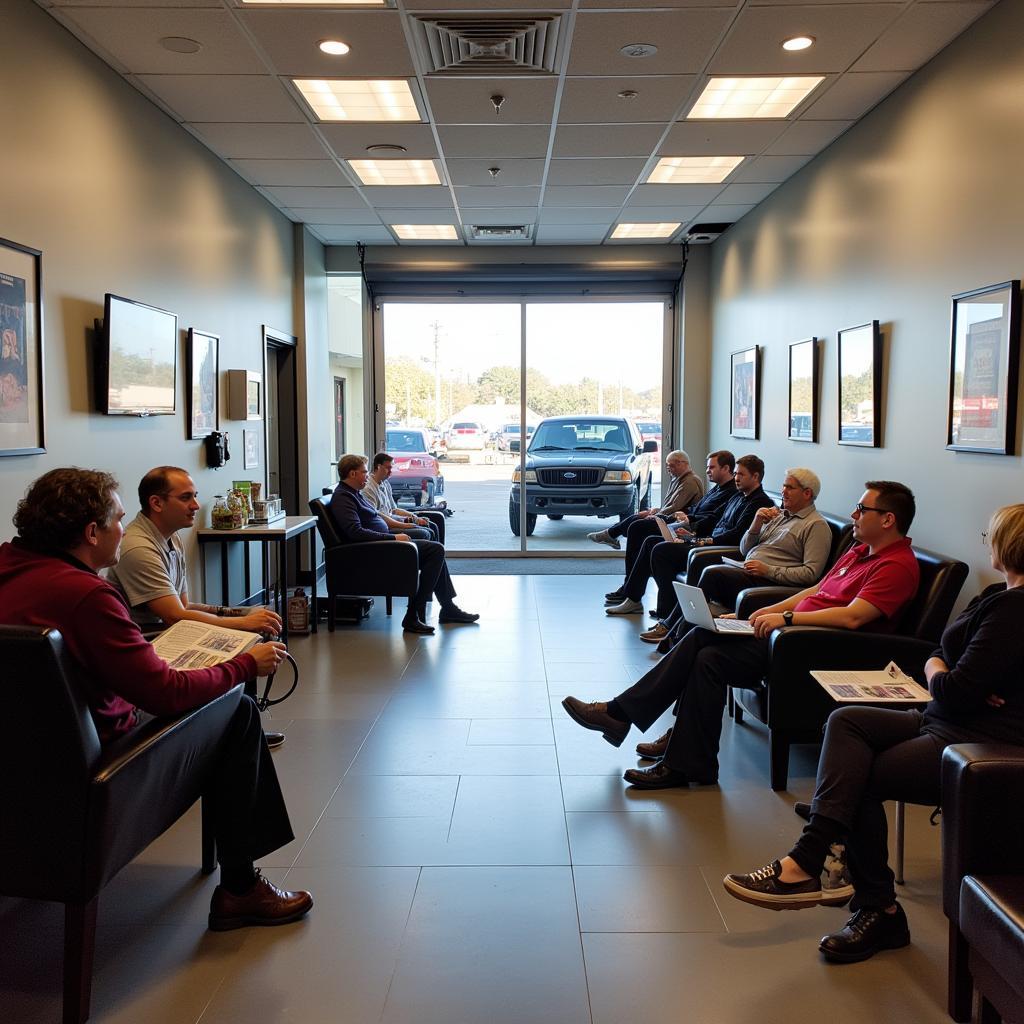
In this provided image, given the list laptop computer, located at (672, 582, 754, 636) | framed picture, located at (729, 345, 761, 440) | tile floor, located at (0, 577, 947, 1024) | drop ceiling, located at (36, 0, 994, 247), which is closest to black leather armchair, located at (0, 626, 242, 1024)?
tile floor, located at (0, 577, 947, 1024)

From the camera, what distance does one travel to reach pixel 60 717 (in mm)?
1999

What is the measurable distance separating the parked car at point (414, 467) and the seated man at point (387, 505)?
7.31ft

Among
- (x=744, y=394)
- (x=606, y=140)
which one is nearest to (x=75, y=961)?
(x=606, y=140)

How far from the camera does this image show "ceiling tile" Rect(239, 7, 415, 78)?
12.8 ft

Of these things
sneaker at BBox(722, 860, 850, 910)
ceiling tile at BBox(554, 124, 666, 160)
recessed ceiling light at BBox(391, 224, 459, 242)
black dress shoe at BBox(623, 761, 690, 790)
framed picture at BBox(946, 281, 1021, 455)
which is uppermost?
recessed ceiling light at BBox(391, 224, 459, 242)

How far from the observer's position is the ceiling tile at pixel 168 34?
12.7ft

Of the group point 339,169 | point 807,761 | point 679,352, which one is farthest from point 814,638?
point 679,352

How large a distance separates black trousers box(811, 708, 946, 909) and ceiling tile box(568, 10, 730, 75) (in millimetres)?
3073

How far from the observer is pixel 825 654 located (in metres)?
3.50

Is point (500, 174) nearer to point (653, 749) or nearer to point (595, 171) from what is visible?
point (595, 171)

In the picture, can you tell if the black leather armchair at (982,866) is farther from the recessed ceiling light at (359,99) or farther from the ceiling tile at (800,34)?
the recessed ceiling light at (359,99)

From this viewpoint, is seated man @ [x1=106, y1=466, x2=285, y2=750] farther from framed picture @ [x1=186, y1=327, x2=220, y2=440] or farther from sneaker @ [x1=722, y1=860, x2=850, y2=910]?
framed picture @ [x1=186, y1=327, x2=220, y2=440]

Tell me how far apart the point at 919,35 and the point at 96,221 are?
12.6 feet

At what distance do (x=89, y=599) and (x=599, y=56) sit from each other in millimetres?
3514
